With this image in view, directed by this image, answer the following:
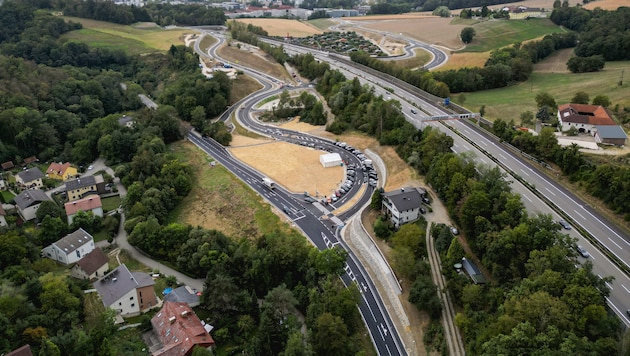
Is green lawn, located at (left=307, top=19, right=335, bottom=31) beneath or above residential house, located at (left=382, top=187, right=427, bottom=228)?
beneath

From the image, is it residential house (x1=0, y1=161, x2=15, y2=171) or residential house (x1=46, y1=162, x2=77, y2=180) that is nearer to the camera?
residential house (x1=46, y1=162, x2=77, y2=180)

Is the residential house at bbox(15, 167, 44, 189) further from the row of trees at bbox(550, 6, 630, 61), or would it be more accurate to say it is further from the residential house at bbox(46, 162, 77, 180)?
the row of trees at bbox(550, 6, 630, 61)

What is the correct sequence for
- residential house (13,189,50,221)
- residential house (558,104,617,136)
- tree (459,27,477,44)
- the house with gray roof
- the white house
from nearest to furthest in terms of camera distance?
the house with gray roof, the white house, residential house (558,104,617,136), residential house (13,189,50,221), tree (459,27,477,44)

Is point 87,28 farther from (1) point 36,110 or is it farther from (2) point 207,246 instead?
(2) point 207,246

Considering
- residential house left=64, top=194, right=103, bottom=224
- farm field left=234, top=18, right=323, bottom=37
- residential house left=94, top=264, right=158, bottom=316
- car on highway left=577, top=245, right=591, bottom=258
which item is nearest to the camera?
car on highway left=577, top=245, right=591, bottom=258

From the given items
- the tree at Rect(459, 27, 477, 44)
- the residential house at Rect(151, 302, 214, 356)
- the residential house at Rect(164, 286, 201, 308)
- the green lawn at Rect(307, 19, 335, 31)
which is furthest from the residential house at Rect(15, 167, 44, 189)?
the green lawn at Rect(307, 19, 335, 31)

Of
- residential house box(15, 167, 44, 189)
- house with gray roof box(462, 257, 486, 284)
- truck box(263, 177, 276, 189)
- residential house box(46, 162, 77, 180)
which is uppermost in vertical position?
house with gray roof box(462, 257, 486, 284)

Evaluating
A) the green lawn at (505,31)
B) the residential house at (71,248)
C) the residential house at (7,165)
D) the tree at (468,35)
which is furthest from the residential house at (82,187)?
the tree at (468,35)
